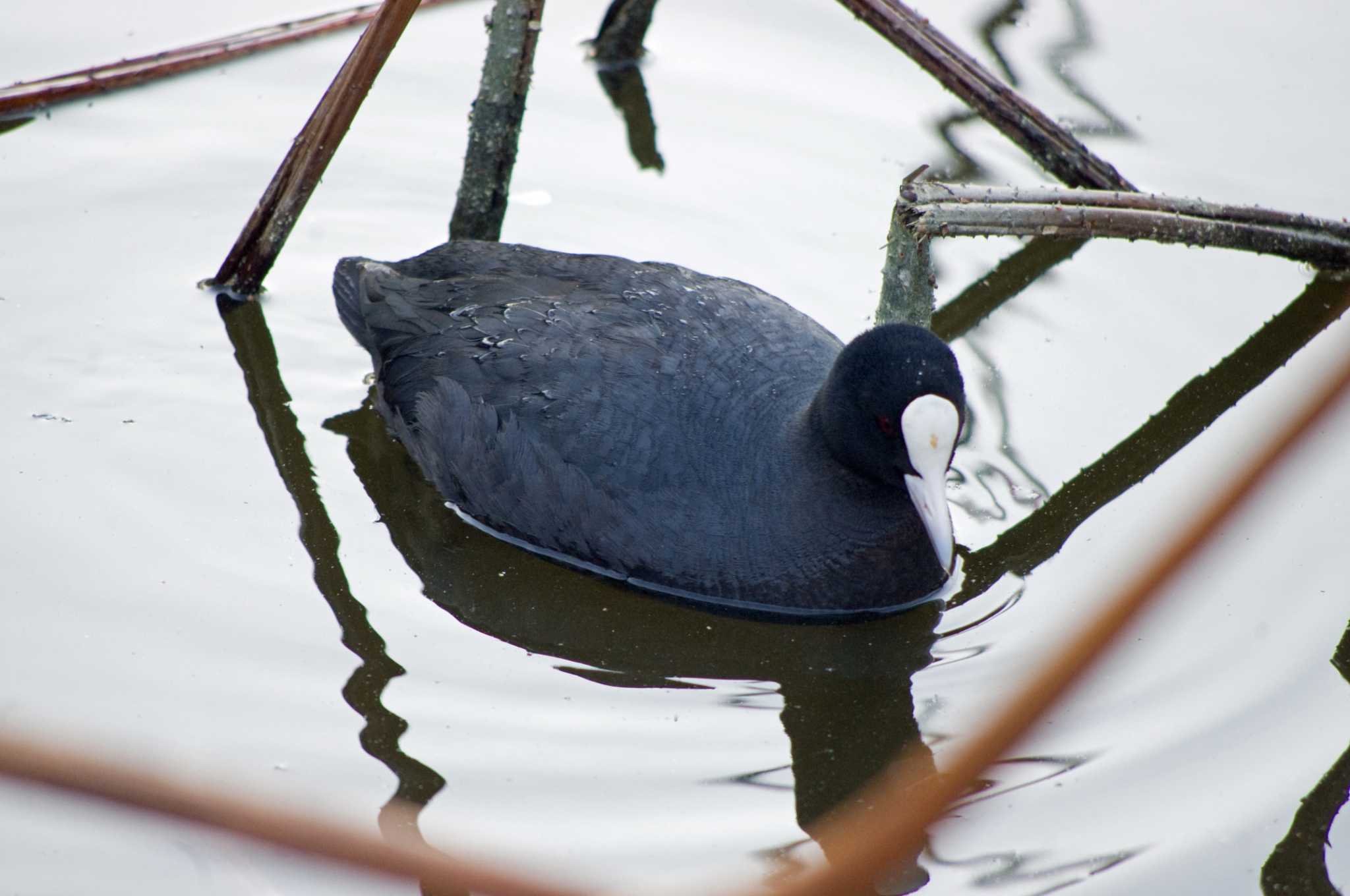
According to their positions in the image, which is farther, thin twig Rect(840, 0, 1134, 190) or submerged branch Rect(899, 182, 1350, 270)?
thin twig Rect(840, 0, 1134, 190)

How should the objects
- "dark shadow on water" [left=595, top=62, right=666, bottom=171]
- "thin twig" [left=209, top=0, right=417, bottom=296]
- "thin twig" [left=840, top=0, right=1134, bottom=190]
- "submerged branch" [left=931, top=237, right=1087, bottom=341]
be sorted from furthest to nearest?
"dark shadow on water" [left=595, top=62, right=666, bottom=171] < "submerged branch" [left=931, top=237, right=1087, bottom=341] < "thin twig" [left=840, top=0, right=1134, bottom=190] < "thin twig" [left=209, top=0, right=417, bottom=296]

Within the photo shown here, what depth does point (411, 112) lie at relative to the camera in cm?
566

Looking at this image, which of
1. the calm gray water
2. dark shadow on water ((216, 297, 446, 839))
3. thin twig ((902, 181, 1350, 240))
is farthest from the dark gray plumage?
thin twig ((902, 181, 1350, 240))

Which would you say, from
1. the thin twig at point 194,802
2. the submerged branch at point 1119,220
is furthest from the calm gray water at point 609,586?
the thin twig at point 194,802

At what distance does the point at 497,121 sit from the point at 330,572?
1704mm

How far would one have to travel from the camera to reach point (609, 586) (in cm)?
368

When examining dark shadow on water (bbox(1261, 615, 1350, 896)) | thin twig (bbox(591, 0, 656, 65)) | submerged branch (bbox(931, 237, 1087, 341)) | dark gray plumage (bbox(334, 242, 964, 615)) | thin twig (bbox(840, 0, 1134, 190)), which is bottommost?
dark shadow on water (bbox(1261, 615, 1350, 896))

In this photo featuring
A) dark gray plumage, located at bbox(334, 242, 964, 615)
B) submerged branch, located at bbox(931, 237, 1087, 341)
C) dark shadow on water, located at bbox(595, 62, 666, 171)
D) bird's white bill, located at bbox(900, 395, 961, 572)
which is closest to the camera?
bird's white bill, located at bbox(900, 395, 961, 572)

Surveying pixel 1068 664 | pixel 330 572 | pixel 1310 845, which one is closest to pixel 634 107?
pixel 330 572

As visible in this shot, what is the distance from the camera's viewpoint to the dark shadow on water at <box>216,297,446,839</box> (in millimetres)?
2982

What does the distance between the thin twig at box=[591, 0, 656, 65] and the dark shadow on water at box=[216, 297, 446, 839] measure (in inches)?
83.0

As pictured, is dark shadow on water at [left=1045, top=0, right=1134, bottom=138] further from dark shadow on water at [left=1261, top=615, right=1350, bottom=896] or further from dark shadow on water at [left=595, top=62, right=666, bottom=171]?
dark shadow on water at [left=1261, top=615, right=1350, bottom=896]

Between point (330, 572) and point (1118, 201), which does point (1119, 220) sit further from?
point (330, 572)

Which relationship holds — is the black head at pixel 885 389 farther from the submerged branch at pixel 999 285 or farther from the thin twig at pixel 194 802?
the thin twig at pixel 194 802
